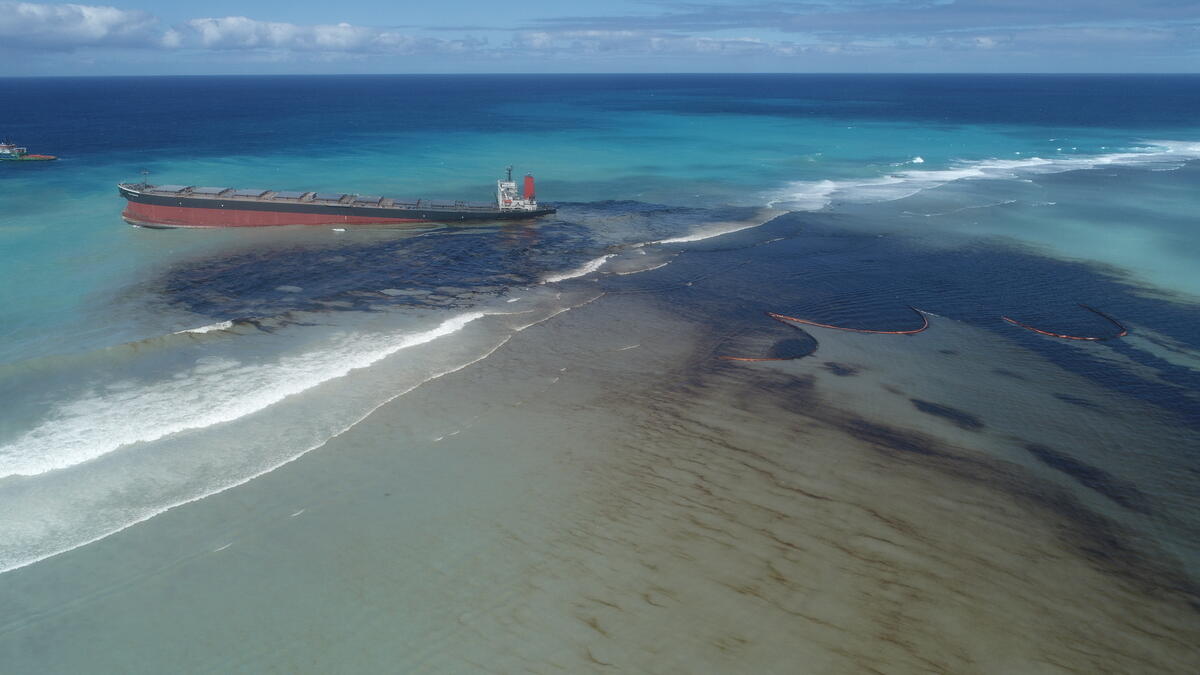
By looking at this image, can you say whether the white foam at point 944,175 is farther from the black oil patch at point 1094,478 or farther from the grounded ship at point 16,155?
the grounded ship at point 16,155

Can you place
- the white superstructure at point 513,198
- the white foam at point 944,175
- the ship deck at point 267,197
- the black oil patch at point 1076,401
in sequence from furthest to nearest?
1. the white foam at point 944,175
2. the white superstructure at point 513,198
3. the ship deck at point 267,197
4. the black oil patch at point 1076,401

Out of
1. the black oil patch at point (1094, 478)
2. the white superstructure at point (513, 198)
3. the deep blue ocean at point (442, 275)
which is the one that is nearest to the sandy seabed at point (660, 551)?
the black oil patch at point (1094, 478)

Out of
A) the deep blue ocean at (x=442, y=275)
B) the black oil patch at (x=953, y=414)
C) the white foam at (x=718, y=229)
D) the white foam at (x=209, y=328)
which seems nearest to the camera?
the deep blue ocean at (x=442, y=275)

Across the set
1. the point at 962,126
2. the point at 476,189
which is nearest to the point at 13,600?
the point at 476,189

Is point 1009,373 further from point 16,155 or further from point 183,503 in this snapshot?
point 16,155

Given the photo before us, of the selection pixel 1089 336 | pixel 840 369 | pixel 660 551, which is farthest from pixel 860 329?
pixel 660 551

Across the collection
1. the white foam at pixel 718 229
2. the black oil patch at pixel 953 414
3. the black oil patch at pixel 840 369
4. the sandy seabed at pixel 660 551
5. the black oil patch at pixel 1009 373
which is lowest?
the sandy seabed at pixel 660 551

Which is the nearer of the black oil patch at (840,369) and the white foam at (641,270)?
the black oil patch at (840,369)
